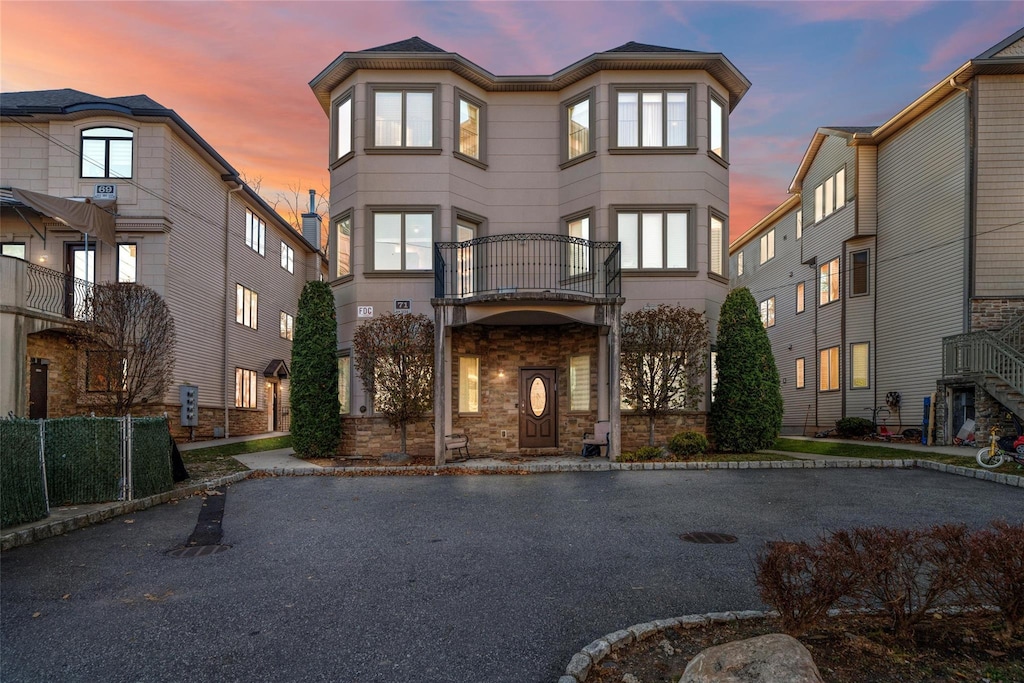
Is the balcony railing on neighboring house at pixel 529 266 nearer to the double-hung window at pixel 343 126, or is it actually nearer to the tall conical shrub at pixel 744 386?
the tall conical shrub at pixel 744 386

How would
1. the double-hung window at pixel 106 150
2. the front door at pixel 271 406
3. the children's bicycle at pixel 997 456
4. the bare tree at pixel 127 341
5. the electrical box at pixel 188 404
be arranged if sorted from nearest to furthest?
the children's bicycle at pixel 997 456 < the bare tree at pixel 127 341 < the double-hung window at pixel 106 150 < the electrical box at pixel 188 404 < the front door at pixel 271 406

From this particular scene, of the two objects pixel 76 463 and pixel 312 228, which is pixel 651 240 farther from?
pixel 312 228

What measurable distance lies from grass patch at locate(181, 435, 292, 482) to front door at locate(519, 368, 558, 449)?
7.15 m

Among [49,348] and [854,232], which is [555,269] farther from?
[49,348]

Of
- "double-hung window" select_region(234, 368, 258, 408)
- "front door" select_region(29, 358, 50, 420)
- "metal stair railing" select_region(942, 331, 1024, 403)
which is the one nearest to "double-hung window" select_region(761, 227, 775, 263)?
"metal stair railing" select_region(942, 331, 1024, 403)

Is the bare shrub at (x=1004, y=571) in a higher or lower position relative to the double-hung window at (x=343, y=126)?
lower

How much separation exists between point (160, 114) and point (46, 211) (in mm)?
4348

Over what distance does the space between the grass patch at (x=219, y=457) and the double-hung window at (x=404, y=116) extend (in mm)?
9107

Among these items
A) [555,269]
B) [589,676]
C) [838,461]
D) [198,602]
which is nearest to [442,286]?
[555,269]


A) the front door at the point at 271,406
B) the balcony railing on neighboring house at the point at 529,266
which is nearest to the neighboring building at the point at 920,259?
the balcony railing on neighboring house at the point at 529,266

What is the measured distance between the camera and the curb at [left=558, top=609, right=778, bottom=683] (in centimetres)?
355

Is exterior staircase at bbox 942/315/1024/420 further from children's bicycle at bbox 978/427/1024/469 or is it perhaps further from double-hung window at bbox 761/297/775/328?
double-hung window at bbox 761/297/775/328

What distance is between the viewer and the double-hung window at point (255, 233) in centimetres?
2569

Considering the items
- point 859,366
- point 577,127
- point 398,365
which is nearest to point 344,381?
point 398,365
